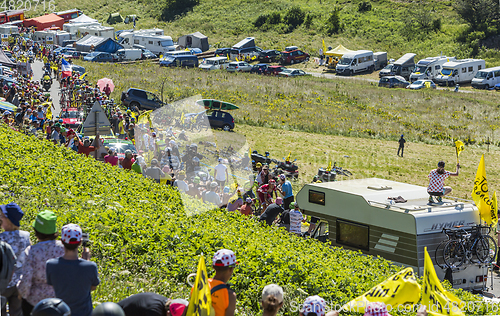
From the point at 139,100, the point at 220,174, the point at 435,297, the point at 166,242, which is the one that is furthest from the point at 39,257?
the point at 139,100

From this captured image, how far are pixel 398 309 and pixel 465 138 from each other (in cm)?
2935

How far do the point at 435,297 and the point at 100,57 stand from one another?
189ft

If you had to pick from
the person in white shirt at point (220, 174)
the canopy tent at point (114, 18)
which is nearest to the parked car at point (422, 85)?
the person in white shirt at point (220, 174)

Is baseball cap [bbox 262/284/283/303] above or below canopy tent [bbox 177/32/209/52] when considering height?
above

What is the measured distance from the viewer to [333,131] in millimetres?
33156

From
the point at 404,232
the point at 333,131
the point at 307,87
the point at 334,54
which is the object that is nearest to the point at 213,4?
the point at 334,54

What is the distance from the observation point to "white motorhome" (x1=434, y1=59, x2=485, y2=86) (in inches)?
2096

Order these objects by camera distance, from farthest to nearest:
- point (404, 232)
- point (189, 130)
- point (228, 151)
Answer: point (189, 130) < point (228, 151) < point (404, 232)

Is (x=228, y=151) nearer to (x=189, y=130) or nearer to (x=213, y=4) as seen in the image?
(x=189, y=130)

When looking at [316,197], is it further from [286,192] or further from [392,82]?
[392,82]

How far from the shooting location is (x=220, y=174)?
13469 millimetres

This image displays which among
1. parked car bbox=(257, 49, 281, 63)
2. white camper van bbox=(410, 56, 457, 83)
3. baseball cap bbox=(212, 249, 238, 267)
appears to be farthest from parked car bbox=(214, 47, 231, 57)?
baseball cap bbox=(212, 249, 238, 267)

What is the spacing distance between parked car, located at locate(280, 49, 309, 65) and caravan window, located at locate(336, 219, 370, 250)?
54571 mm

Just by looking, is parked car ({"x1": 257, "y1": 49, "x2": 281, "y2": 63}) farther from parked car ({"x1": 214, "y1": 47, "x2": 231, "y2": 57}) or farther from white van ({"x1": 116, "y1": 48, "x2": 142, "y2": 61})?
white van ({"x1": 116, "y1": 48, "x2": 142, "y2": 61})
